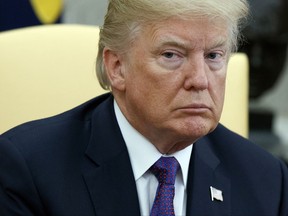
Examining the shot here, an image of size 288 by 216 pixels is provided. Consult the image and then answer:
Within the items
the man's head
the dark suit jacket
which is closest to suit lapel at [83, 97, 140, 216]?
the dark suit jacket

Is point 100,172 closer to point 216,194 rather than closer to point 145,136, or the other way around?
point 145,136

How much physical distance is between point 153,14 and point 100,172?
44 cm

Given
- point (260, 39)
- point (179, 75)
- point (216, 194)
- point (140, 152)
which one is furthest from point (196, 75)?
point (260, 39)

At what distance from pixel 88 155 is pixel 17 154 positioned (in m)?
0.19

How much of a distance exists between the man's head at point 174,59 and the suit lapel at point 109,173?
0.10 m

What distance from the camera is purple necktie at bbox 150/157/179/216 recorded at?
2369 millimetres

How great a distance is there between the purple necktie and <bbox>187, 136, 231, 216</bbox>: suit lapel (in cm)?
8

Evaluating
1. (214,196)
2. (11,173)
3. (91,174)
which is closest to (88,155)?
(91,174)

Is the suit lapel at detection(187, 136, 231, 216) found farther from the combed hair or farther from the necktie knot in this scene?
the combed hair

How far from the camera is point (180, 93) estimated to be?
227 cm

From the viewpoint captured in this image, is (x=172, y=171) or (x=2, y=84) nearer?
(x=172, y=171)

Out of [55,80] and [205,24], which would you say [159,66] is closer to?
[205,24]

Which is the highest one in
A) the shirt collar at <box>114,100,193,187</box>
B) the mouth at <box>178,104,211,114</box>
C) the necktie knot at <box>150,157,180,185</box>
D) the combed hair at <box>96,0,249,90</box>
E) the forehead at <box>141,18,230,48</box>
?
the combed hair at <box>96,0,249,90</box>

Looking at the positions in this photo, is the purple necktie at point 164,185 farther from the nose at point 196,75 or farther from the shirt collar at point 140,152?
the nose at point 196,75
